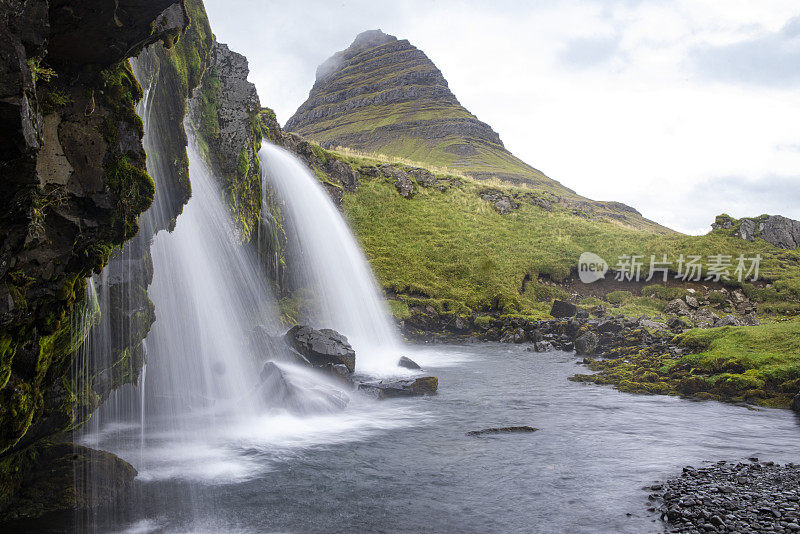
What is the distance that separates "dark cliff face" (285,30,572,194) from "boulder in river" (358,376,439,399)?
97.8 metres

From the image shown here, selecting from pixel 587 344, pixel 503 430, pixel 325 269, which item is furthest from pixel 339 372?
pixel 587 344

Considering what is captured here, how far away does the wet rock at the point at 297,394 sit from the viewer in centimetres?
1602

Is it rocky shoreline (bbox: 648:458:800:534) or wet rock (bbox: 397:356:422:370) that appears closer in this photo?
rocky shoreline (bbox: 648:458:800:534)

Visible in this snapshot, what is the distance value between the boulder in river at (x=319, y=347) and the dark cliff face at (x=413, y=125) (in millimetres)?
95919

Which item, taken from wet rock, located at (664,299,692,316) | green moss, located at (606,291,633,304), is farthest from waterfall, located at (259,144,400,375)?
wet rock, located at (664,299,692,316)

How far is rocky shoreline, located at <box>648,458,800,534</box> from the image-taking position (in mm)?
7832

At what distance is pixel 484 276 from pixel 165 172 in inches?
1382

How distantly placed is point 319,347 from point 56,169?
15204 mm

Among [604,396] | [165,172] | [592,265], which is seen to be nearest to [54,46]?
[165,172]

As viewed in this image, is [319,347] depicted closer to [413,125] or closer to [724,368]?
[724,368]

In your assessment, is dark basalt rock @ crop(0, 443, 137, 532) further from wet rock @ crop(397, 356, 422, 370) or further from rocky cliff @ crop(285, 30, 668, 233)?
rocky cliff @ crop(285, 30, 668, 233)

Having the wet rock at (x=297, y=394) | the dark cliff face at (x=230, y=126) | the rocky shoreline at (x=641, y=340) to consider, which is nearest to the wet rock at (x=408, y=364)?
the wet rock at (x=297, y=394)

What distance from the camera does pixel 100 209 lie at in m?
7.23

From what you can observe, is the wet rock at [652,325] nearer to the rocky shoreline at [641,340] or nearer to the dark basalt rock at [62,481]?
the rocky shoreline at [641,340]
